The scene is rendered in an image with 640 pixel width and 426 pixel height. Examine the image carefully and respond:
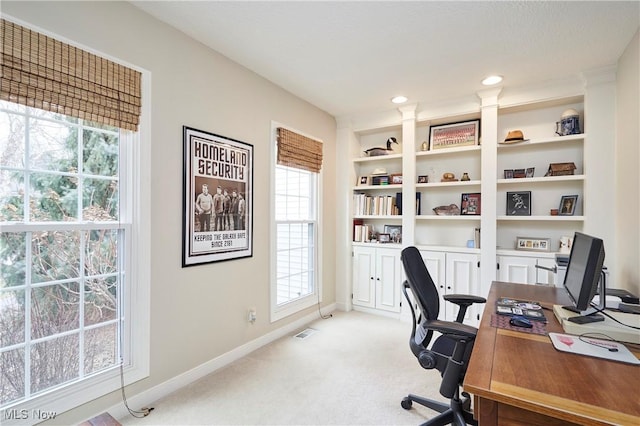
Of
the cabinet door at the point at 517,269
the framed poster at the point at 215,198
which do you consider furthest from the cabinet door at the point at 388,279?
the framed poster at the point at 215,198

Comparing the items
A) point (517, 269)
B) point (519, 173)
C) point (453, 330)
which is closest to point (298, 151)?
point (519, 173)

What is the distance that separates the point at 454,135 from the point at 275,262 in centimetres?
252

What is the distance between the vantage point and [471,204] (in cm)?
354

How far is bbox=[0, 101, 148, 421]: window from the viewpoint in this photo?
156 cm

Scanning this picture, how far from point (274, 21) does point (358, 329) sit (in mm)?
3010

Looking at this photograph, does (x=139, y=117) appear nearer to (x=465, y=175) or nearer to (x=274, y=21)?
(x=274, y=21)

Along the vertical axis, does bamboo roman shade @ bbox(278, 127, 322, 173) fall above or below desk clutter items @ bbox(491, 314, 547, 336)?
above

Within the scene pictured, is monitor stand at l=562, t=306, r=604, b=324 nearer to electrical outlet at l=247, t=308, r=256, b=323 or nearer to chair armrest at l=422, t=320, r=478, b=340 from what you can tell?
chair armrest at l=422, t=320, r=478, b=340

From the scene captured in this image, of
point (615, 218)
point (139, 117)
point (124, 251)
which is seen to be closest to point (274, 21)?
point (139, 117)

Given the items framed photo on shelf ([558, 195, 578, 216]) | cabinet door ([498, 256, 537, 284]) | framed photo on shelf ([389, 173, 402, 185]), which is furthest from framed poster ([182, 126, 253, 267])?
framed photo on shelf ([558, 195, 578, 216])

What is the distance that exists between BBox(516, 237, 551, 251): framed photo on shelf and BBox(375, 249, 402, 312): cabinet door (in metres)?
1.29

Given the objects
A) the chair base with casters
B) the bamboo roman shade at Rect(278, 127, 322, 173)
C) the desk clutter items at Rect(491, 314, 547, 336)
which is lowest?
the chair base with casters

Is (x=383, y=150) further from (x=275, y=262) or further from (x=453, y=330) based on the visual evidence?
(x=453, y=330)

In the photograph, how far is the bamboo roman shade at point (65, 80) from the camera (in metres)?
1.46
